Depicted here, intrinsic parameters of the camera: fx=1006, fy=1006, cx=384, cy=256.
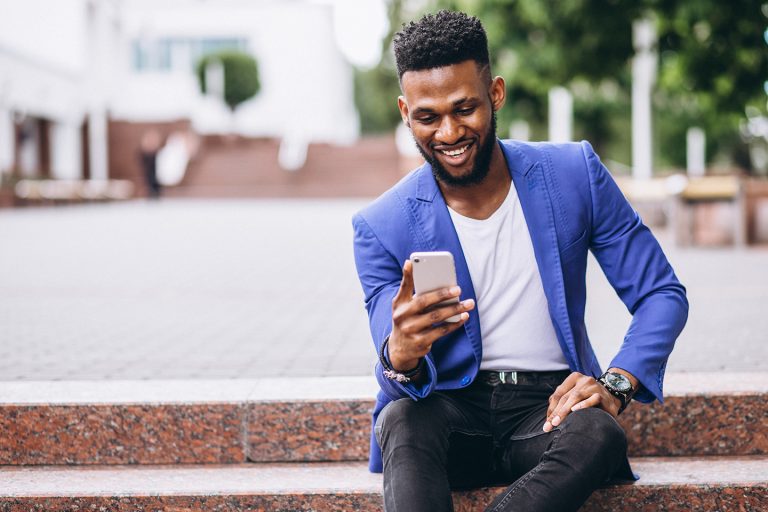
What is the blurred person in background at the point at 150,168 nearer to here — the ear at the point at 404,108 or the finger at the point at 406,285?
the ear at the point at 404,108

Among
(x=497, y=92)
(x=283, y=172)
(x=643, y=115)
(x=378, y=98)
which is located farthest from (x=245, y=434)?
(x=378, y=98)

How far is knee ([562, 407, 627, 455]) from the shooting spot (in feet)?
9.61

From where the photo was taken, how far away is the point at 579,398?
3.03 metres

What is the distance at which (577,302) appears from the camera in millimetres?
3299

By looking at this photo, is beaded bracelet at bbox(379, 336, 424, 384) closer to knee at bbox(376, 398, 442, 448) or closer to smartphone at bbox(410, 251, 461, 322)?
knee at bbox(376, 398, 442, 448)

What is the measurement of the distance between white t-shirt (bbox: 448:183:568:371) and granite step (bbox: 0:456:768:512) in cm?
52

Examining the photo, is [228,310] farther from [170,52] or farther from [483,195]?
[170,52]

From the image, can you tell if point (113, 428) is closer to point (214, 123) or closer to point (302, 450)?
point (302, 450)

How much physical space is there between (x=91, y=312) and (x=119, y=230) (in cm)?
1115

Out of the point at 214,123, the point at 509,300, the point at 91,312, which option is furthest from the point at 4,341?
the point at 214,123

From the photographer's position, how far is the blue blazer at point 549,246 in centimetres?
317

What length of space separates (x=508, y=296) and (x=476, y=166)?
438 millimetres

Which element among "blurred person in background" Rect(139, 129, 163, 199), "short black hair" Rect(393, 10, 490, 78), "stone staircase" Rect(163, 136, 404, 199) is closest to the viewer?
"short black hair" Rect(393, 10, 490, 78)

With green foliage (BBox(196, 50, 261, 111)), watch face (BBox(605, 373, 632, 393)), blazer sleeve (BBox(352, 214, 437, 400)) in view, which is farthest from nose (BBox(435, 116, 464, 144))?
green foliage (BBox(196, 50, 261, 111))
